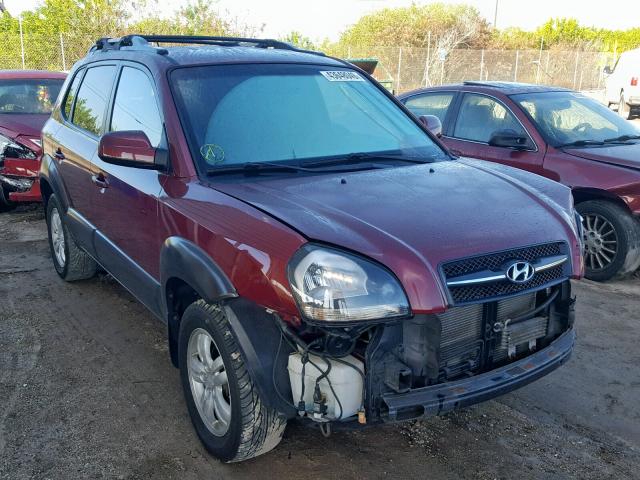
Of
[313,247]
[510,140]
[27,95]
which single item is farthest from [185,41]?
[27,95]

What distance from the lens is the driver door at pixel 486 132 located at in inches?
241

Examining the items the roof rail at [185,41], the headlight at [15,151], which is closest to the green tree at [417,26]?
the headlight at [15,151]

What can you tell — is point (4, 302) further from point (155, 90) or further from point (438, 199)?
point (438, 199)

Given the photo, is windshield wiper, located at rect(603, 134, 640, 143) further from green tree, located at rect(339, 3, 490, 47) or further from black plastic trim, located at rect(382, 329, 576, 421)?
green tree, located at rect(339, 3, 490, 47)

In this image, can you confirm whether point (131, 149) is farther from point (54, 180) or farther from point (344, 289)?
point (54, 180)

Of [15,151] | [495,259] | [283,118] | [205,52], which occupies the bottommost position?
[15,151]

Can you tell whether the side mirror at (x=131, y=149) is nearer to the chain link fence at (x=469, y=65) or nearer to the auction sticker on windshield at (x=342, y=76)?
the auction sticker on windshield at (x=342, y=76)

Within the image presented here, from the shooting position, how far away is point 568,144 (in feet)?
19.8

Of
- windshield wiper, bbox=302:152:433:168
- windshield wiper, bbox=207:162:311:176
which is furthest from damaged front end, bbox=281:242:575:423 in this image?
windshield wiper, bbox=302:152:433:168

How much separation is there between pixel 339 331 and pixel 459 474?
3.40 ft

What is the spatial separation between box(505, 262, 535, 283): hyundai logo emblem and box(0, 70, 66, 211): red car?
20.9 ft

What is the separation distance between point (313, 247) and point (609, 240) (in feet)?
13.3

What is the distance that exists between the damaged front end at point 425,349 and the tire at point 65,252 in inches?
128

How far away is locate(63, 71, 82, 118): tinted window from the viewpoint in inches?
199
